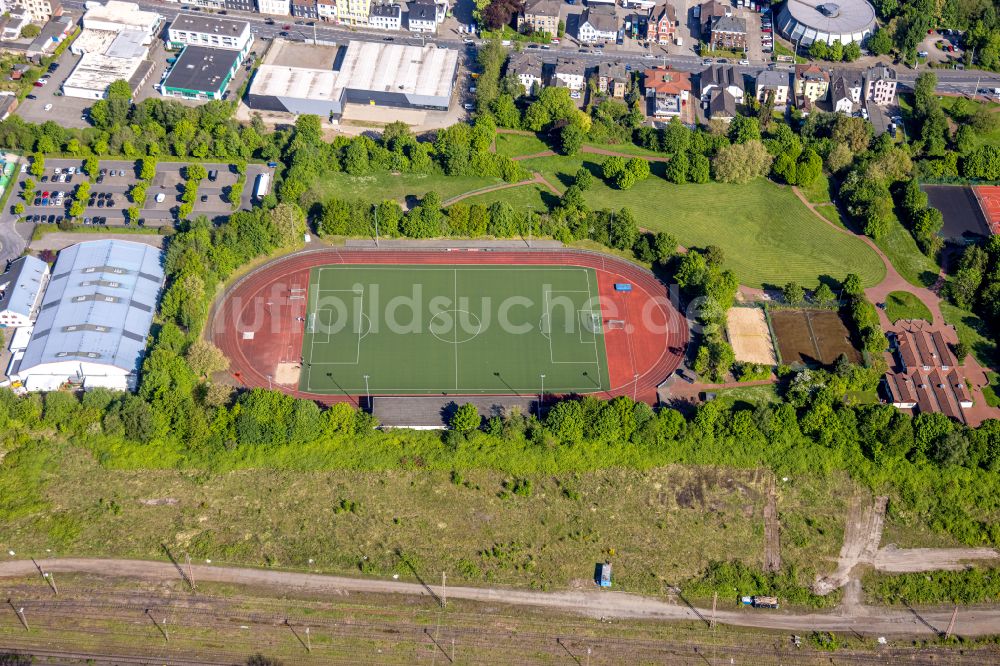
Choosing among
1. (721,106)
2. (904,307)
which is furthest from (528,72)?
(904,307)

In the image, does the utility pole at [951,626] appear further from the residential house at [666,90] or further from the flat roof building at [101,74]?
the flat roof building at [101,74]

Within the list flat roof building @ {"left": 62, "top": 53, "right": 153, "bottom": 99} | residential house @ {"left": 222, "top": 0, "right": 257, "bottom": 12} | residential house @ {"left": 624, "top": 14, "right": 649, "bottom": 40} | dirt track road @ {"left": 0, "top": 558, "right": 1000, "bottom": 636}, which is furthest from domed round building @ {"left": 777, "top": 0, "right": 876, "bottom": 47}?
flat roof building @ {"left": 62, "top": 53, "right": 153, "bottom": 99}

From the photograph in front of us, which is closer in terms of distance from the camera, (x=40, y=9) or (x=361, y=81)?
(x=361, y=81)

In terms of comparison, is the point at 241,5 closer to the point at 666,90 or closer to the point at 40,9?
the point at 40,9

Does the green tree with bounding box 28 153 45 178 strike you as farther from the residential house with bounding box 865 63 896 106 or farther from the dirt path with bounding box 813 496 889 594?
the residential house with bounding box 865 63 896 106

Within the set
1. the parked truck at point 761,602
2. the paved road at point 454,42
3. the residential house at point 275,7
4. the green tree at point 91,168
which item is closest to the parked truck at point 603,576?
the parked truck at point 761,602

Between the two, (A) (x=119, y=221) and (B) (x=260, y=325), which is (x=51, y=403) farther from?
(A) (x=119, y=221)

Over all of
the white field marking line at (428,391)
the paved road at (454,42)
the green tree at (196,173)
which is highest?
the paved road at (454,42)
